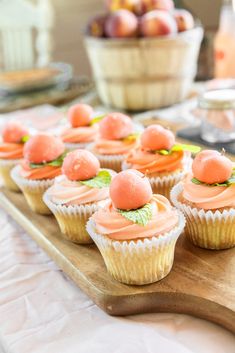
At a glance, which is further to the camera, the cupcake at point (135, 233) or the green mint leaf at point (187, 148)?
the green mint leaf at point (187, 148)

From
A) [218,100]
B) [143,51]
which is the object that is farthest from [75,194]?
[143,51]

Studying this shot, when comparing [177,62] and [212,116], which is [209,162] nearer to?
[212,116]

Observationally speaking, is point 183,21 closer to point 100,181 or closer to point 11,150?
point 11,150

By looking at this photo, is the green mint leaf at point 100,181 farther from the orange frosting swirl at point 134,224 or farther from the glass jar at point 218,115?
the glass jar at point 218,115

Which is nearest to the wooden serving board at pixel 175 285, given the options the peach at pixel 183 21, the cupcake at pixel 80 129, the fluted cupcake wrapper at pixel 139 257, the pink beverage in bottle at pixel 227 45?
the fluted cupcake wrapper at pixel 139 257

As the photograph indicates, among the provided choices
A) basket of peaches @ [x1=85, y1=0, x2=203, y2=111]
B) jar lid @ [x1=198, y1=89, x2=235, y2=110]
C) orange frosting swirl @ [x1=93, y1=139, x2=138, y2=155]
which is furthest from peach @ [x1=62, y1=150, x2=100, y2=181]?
basket of peaches @ [x1=85, y1=0, x2=203, y2=111]

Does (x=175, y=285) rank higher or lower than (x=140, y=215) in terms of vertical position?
lower
